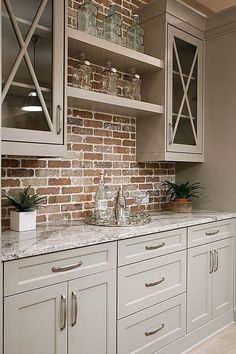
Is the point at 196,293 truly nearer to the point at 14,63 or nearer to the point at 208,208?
the point at 208,208

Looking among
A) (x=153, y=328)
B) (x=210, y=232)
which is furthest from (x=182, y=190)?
(x=153, y=328)

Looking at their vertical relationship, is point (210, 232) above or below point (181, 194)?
below

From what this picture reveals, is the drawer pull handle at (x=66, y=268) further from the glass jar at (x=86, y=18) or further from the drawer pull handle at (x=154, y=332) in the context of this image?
the glass jar at (x=86, y=18)

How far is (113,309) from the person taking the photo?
1948mm

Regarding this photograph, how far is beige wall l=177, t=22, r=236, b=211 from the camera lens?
3.01 m

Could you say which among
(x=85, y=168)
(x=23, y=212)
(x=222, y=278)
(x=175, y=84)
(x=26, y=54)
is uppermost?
(x=175, y=84)

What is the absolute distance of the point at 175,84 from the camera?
291 cm

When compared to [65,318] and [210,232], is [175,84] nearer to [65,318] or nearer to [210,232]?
[210,232]

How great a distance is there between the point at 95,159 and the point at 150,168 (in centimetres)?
69

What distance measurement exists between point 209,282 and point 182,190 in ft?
2.74

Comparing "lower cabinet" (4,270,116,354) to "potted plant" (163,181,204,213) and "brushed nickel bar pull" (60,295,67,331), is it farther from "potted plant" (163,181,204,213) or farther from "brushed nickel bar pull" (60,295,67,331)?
"potted plant" (163,181,204,213)

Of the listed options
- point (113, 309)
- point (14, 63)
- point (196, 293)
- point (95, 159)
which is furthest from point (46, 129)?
point (196, 293)

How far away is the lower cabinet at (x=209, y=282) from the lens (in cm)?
256

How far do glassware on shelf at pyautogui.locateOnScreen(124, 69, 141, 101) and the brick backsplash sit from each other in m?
0.20
